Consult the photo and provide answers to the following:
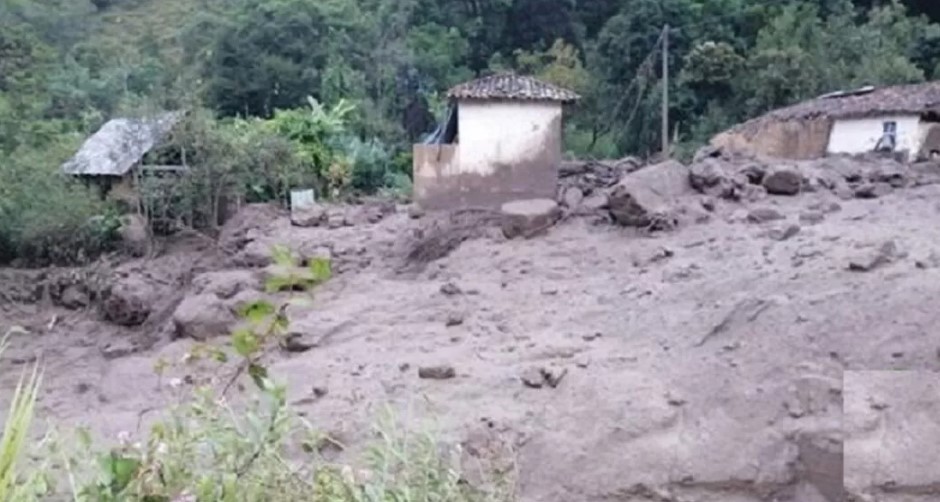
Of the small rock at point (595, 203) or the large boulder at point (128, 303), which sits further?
the large boulder at point (128, 303)

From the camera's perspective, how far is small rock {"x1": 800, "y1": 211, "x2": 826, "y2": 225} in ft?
29.9

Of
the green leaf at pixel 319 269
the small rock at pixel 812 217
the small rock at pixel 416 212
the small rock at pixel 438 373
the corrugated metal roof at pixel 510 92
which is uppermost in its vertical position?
the green leaf at pixel 319 269

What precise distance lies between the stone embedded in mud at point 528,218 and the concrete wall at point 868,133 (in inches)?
178

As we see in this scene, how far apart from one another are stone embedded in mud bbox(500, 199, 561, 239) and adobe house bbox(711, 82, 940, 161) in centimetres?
340

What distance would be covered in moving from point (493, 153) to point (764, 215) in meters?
2.87

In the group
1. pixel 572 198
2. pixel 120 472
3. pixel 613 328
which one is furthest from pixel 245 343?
pixel 572 198

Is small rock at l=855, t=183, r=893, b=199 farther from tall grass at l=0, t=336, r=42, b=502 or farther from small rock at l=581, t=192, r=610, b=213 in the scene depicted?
tall grass at l=0, t=336, r=42, b=502

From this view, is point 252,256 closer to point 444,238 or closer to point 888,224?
point 444,238

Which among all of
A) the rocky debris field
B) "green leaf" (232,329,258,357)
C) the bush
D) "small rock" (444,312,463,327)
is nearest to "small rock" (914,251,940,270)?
the rocky debris field

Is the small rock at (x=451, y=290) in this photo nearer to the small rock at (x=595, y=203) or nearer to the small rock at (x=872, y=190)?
the small rock at (x=595, y=203)

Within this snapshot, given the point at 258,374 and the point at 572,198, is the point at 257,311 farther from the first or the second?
the point at 572,198

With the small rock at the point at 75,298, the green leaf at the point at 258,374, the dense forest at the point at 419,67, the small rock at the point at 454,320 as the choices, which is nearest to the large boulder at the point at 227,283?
the small rock at the point at 454,320

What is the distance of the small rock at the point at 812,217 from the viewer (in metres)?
9.11

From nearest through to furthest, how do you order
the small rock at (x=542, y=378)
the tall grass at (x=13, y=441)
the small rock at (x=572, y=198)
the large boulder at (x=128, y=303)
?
the tall grass at (x=13, y=441)
the small rock at (x=542, y=378)
the small rock at (x=572, y=198)
the large boulder at (x=128, y=303)
